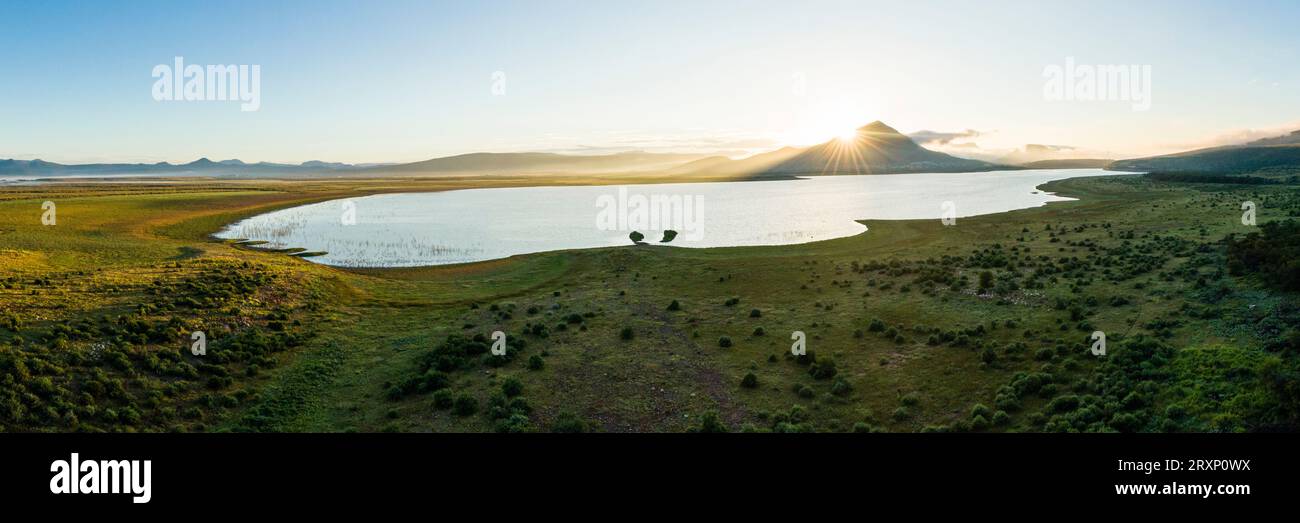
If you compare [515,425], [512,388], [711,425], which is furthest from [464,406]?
[711,425]

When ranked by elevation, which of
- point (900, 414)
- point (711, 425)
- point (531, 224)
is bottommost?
point (711, 425)

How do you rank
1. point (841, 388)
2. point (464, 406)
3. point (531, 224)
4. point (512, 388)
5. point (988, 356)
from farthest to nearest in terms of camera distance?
1. point (531, 224)
2. point (988, 356)
3. point (512, 388)
4. point (841, 388)
5. point (464, 406)

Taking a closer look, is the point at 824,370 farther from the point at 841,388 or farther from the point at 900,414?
the point at 900,414

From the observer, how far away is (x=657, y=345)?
110ft

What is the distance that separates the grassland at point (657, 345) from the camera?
22609mm

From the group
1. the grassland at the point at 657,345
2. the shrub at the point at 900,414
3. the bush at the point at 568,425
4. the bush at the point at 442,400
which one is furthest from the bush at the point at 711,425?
the bush at the point at 442,400

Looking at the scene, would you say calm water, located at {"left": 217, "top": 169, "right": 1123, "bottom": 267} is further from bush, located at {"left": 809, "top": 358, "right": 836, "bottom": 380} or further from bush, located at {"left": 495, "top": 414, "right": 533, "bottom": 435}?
bush, located at {"left": 809, "top": 358, "right": 836, "bottom": 380}

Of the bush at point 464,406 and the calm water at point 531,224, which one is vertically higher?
the calm water at point 531,224

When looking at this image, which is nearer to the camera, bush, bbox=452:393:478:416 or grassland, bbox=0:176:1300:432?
grassland, bbox=0:176:1300:432

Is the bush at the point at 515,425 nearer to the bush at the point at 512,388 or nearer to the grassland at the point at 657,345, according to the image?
the grassland at the point at 657,345

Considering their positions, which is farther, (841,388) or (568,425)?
(841,388)

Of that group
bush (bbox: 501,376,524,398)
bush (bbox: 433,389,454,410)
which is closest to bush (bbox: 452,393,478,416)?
bush (bbox: 433,389,454,410)

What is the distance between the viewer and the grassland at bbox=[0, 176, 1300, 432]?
22609 mm
